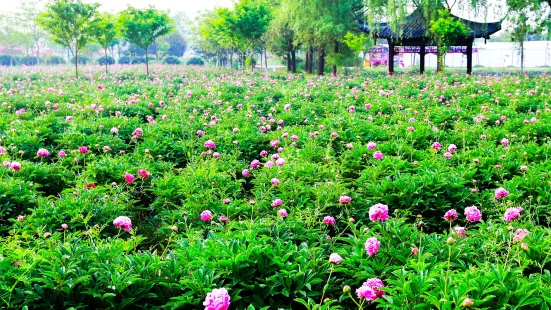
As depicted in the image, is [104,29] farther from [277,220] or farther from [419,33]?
[277,220]

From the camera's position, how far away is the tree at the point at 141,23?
2541 centimetres

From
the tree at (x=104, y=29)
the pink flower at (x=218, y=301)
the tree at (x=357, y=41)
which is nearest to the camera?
the pink flower at (x=218, y=301)

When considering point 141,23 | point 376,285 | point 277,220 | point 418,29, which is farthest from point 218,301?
point 141,23

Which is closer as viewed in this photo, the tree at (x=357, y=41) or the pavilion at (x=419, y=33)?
the pavilion at (x=419, y=33)

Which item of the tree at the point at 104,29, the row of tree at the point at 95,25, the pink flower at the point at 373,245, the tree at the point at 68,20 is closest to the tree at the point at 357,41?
the row of tree at the point at 95,25

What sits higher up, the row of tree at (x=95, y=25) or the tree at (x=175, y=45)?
the tree at (x=175, y=45)

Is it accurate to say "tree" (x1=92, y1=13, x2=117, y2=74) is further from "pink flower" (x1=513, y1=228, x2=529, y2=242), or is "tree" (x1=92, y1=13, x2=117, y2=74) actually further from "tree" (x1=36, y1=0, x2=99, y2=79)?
"pink flower" (x1=513, y1=228, x2=529, y2=242)

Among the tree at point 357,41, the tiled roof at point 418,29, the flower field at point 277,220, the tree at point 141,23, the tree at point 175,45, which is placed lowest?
the flower field at point 277,220

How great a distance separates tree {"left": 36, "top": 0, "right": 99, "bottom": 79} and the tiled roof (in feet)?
43.3

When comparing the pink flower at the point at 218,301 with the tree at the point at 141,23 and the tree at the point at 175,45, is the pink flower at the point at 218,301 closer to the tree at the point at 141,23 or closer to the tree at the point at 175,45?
the tree at the point at 141,23

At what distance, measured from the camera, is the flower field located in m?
2.53

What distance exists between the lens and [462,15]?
22500mm

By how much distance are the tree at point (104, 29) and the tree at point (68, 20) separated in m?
1.21

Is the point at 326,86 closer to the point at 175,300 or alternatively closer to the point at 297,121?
the point at 297,121
